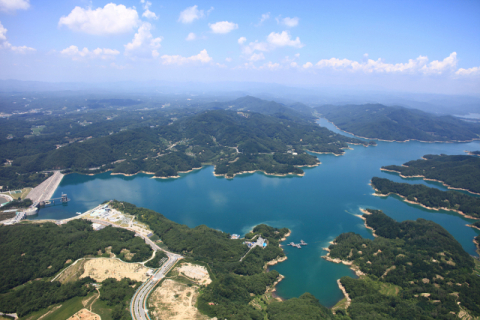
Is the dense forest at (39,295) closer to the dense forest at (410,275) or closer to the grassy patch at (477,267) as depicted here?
the dense forest at (410,275)

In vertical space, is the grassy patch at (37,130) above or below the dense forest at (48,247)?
above

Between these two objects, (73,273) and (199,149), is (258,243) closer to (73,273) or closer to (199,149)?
(73,273)

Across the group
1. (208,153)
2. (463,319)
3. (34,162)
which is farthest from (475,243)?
(34,162)

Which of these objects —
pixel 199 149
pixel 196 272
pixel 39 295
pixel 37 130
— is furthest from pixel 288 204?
pixel 37 130

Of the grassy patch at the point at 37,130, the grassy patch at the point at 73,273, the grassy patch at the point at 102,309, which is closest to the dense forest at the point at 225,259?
the grassy patch at the point at 102,309

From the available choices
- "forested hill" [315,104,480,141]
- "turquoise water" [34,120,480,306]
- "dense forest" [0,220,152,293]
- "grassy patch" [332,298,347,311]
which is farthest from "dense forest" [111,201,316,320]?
"forested hill" [315,104,480,141]
